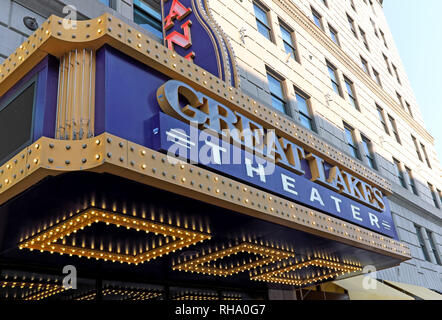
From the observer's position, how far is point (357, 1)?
28.3 meters

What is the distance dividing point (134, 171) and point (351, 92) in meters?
17.8

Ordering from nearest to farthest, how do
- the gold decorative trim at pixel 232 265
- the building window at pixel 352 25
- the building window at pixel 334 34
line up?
the gold decorative trim at pixel 232 265 → the building window at pixel 334 34 → the building window at pixel 352 25

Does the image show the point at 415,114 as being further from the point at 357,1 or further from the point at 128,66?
the point at 128,66

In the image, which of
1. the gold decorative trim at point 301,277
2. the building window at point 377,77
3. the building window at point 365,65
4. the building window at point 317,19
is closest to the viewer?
the gold decorative trim at point 301,277

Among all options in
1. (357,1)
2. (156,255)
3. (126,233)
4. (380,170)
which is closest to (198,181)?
(126,233)

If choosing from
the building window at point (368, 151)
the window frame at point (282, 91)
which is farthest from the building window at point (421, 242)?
the window frame at point (282, 91)

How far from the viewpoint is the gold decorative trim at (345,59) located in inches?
734

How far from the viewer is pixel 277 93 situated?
15.4 meters

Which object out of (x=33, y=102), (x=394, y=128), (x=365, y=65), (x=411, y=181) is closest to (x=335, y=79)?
(x=365, y=65)

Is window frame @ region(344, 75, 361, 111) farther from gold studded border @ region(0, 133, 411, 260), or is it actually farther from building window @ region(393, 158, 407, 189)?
gold studded border @ region(0, 133, 411, 260)

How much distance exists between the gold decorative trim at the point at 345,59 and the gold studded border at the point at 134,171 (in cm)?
1262

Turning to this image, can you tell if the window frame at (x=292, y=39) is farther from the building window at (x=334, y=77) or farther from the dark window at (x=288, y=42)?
the building window at (x=334, y=77)
